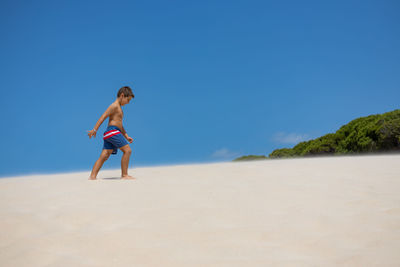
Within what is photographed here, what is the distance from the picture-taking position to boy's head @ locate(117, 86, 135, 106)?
6.23 m

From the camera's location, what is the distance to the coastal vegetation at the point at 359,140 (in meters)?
15.6

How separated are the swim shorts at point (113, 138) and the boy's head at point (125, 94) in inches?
22.6

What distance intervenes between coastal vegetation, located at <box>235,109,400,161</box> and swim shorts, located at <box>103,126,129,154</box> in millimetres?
14109

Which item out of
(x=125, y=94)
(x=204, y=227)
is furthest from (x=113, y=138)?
(x=204, y=227)

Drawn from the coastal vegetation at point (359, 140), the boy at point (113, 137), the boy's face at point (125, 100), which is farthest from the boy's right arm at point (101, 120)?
the coastal vegetation at point (359, 140)

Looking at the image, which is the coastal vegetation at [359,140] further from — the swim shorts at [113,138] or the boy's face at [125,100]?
the swim shorts at [113,138]

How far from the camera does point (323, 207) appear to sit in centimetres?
298

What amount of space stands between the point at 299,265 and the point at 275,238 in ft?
1.32

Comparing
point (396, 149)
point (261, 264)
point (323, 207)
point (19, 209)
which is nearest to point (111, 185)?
point (19, 209)

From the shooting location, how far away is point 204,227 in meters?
2.41

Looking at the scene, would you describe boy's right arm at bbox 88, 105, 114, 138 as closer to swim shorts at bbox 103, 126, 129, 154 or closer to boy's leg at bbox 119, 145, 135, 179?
swim shorts at bbox 103, 126, 129, 154

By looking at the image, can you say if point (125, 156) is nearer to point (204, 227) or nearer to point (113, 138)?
point (113, 138)

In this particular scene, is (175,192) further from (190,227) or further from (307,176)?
(307,176)

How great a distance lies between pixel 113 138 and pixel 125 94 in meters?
0.93
